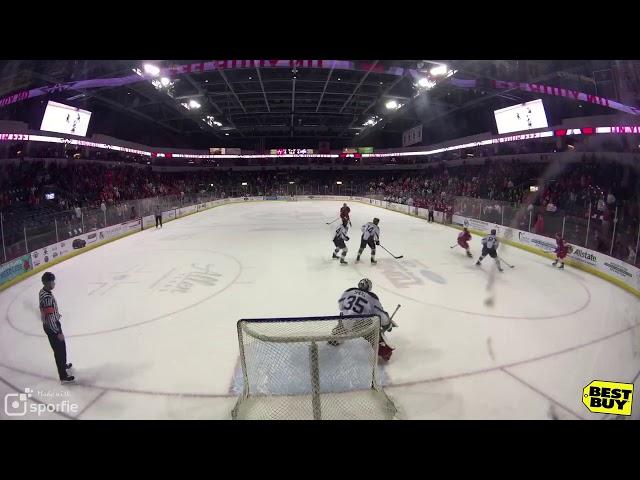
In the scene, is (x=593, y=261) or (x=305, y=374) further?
(x=593, y=261)

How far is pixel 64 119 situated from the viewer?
15047 mm

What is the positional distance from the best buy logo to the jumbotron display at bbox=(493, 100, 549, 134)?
15416 millimetres

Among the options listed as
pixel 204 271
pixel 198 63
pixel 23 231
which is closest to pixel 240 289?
pixel 204 271

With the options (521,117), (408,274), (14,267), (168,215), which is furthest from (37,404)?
(521,117)

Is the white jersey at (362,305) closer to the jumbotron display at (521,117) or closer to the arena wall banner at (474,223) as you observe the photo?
the arena wall banner at (474,223)

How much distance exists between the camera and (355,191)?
34219 millimetres

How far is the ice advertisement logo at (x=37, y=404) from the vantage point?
10.9 ft

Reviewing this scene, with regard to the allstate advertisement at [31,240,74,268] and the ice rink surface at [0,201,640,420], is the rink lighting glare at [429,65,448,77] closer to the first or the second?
the ice rink surface at [0,201,640,420]

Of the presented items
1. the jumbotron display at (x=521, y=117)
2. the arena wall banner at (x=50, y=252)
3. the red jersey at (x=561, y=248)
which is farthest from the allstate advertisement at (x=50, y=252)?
the jumbotron display at (x=521, y=117)

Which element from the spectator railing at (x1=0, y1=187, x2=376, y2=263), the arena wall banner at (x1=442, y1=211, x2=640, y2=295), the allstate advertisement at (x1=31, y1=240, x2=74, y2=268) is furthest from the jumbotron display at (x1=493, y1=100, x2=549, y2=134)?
the allstate advertisement at (x1=31, y1=240, x2=74, y2=268)

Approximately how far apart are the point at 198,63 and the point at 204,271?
321 inches

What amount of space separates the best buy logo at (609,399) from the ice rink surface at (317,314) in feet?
0.31

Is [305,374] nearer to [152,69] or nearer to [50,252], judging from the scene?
[50,252]

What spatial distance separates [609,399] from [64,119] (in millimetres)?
19962
